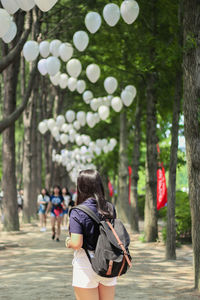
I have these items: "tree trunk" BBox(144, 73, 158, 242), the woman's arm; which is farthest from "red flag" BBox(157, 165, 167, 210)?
the woman's arm

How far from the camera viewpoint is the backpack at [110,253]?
399 cm

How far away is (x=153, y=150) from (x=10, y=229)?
623 cm

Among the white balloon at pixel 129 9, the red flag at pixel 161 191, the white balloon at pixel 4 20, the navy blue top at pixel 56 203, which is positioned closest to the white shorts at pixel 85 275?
the white balloon at pixel 4 20

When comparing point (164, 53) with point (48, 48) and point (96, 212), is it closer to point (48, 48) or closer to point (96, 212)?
point (48, 48)

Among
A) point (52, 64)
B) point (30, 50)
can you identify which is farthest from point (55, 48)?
point (30, 50)

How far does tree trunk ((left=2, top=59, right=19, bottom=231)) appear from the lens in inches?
712

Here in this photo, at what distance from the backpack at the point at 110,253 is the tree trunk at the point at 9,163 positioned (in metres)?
14.4

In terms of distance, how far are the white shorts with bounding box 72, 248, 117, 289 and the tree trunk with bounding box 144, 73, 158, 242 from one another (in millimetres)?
11892

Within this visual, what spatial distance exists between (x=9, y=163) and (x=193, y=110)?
1109cm

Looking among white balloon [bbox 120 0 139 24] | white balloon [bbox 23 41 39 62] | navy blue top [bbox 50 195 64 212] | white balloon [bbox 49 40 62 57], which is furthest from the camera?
navy blue top [bbox 50 195 64 212]

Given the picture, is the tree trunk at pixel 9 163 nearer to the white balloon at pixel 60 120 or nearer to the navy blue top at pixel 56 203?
the navy blue top at pixel 56 203

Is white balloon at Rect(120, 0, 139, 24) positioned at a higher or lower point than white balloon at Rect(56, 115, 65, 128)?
higher

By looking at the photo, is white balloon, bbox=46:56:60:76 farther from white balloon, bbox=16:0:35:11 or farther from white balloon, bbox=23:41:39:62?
white balloon, bbox=16:0:35:11

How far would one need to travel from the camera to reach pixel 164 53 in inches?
490
